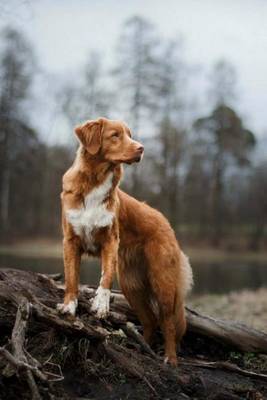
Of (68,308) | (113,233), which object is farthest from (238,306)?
(68,308)

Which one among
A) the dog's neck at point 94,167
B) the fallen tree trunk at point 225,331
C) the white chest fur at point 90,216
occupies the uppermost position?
the dog's neck at point 94,167

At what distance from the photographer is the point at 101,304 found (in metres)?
5.38

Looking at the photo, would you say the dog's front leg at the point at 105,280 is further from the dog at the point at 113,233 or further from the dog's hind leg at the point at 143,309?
the dog's hind leg at the point at 143,309

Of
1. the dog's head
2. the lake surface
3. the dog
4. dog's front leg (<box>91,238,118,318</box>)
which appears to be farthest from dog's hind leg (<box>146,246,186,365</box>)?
the lake surface

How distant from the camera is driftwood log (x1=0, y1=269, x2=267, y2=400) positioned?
464 centimetres

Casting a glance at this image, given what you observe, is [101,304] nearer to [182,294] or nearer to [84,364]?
[84,364]

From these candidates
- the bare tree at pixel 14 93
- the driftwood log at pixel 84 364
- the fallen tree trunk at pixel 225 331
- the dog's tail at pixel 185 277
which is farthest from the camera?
the bare tree at pixel 14 93

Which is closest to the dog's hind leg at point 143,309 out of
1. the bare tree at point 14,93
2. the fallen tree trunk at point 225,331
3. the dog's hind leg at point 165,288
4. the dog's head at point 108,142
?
the fallen tree trunk at point 225,331

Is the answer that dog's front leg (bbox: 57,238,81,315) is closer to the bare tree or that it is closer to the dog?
the dog

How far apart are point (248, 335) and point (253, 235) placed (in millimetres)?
28861

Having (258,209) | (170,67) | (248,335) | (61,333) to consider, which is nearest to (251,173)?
(258,209)

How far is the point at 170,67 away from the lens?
27.8 meters

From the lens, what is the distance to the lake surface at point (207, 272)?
1853cm

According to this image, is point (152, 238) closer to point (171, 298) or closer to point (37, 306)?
point (171, 298)
